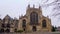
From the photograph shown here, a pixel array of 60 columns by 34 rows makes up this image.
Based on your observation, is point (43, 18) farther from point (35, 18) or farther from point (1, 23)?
point (1, 23)

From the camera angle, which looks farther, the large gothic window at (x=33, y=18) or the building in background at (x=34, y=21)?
the large gothic window at (x=33, y=18)

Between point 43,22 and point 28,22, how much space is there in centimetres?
486

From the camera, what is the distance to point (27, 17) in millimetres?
46625

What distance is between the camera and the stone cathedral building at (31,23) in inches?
1813

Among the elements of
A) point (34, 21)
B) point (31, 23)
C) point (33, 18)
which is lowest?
point (31, 23)

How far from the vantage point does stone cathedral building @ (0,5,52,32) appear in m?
46.1

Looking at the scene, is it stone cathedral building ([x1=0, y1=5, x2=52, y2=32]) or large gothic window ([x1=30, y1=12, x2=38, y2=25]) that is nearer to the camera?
stone cathedral building ([x1=0, y1=5, x2=52, y2=32])

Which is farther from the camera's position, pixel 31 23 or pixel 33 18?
pixel 33 18

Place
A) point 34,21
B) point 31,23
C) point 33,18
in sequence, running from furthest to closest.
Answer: point 33,18, point 34,21, point 31,23

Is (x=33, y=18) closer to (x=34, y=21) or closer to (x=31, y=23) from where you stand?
(x=34, y=21)

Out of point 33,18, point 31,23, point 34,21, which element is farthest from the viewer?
point 33,18

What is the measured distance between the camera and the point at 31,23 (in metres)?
46.7

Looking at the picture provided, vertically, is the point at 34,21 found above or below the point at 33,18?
below

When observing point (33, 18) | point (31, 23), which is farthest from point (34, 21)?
point (31, 23)
